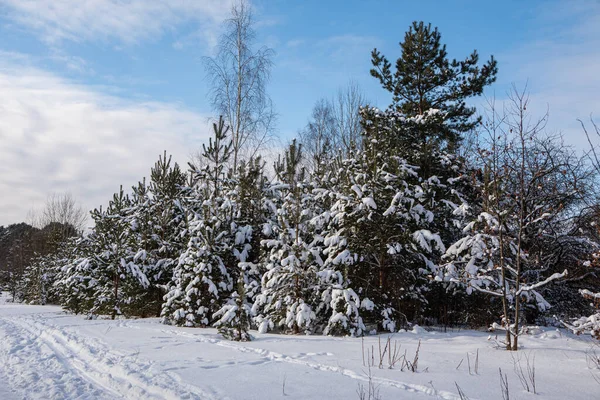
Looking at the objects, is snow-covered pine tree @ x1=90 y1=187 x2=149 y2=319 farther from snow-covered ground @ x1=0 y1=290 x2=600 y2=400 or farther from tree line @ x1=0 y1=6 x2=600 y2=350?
snow-covered ground @ x1=0 y1=290 x2=600 y2=400

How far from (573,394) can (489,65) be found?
464 inches

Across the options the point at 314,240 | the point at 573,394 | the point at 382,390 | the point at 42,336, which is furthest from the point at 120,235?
the point at 573,394

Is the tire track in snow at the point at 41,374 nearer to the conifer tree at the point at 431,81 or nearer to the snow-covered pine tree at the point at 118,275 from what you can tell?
the snow-covered pine tree at the point at 118,275

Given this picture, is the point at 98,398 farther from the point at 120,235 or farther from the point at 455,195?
the point at 120,235

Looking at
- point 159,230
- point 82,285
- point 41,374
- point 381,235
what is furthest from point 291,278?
point 82,285

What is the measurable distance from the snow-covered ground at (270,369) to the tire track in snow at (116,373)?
0.05ft

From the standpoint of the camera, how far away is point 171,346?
304 inches

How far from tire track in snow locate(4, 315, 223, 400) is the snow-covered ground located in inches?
0.6

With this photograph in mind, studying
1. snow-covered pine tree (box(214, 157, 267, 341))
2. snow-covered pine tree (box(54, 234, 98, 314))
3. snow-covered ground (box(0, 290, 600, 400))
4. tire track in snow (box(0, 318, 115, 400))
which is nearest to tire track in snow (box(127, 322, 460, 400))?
snow-covered ground (box(0, 290, 600, 400))

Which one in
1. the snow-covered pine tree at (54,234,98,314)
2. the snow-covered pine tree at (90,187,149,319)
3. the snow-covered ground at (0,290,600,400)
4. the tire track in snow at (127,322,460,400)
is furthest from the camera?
the snow-covered pine tree at (54,234,98,314)

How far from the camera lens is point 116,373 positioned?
5.51m

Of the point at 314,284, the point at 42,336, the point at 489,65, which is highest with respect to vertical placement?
the point at 489,65

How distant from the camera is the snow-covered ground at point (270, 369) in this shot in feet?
14.8

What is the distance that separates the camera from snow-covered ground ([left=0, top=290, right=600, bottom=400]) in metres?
4.52
